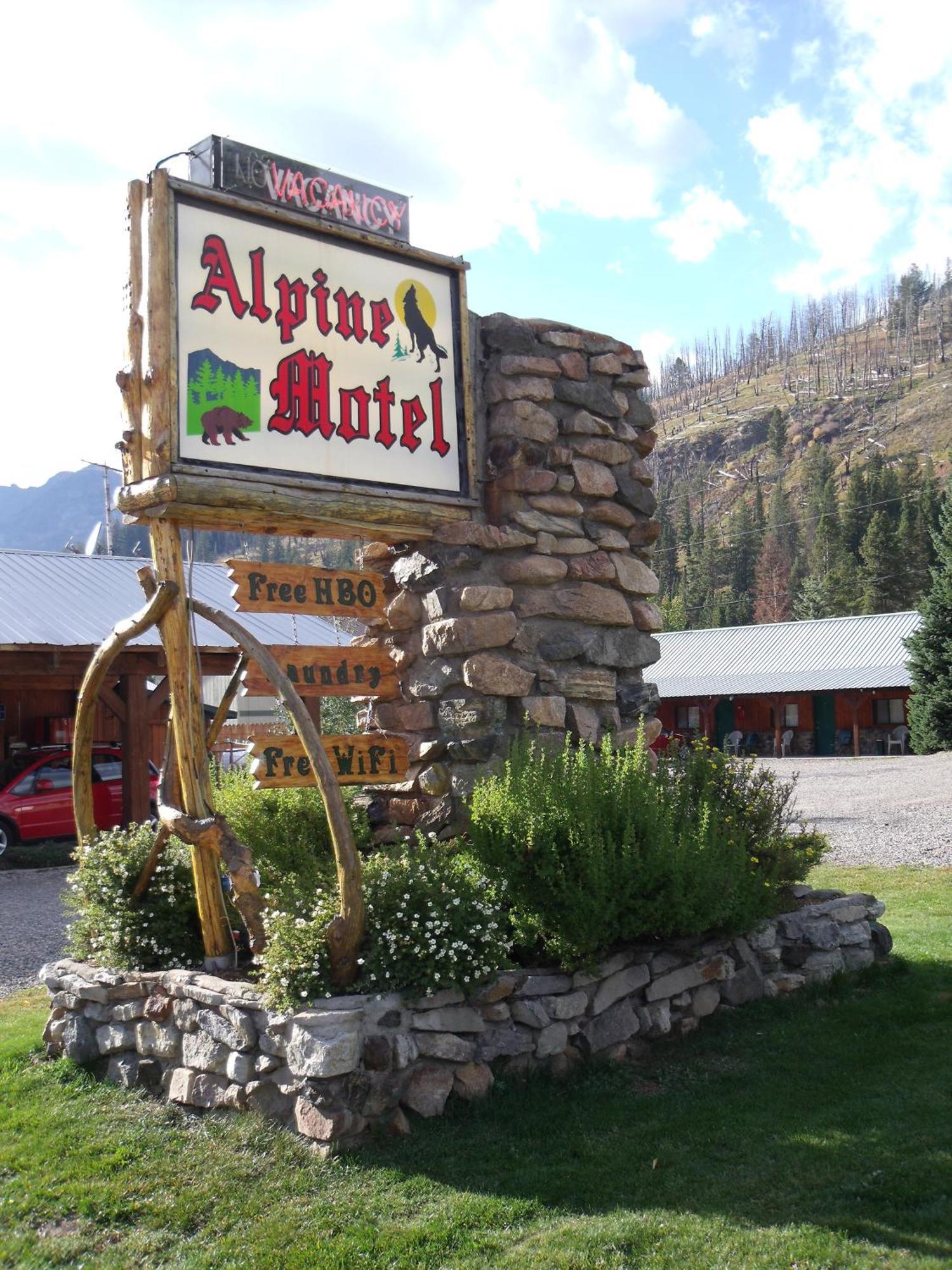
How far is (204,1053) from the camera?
468 centimetres

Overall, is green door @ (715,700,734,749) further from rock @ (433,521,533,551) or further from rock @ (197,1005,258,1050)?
rock @ (197,1005,258,1050)

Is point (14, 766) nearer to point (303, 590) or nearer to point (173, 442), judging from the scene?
point (303, 590)

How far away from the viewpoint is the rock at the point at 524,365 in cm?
624

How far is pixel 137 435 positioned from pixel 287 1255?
138 inches

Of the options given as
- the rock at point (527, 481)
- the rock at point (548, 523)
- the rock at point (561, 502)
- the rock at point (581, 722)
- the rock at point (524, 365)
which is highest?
the rock at point (524, 365)

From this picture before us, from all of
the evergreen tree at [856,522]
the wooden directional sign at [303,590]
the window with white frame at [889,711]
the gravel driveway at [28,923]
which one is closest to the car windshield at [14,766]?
the gravel driveway at [28,923]

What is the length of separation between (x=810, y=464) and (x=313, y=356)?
88114 mm

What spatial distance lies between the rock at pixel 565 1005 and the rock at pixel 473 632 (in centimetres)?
184

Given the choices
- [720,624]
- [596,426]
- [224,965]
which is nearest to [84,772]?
[224,965]

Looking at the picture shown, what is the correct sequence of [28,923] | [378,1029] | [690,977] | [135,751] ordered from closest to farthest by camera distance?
[378,1029], [690,977], [28,923], [135,751]

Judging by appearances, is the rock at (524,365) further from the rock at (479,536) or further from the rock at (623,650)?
the rock at (623,650)

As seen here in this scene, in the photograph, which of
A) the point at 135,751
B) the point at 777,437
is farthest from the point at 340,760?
the point at 777,437

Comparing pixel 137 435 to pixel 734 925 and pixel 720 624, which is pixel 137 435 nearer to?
pixel 734 925

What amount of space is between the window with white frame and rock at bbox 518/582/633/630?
32932 mm
